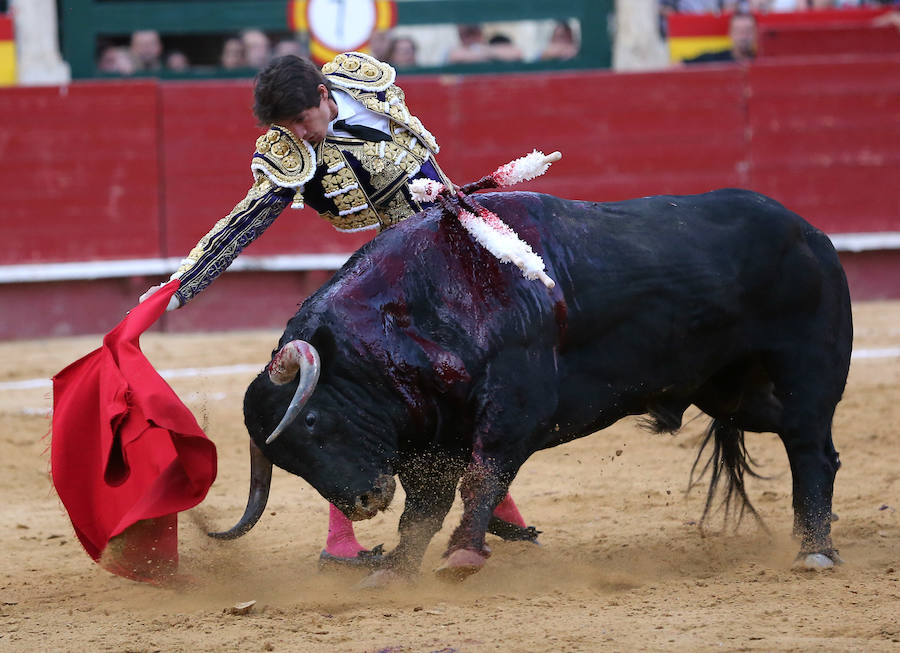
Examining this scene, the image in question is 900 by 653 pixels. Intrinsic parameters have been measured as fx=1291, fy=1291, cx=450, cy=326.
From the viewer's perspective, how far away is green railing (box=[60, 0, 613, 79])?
29.0 feet

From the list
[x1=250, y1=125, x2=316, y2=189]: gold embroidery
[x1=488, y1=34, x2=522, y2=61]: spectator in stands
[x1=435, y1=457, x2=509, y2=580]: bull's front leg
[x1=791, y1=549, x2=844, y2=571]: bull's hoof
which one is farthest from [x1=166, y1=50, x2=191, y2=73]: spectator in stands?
[x1=791, y1=549, x2=844, y2=571]: bull's hoof

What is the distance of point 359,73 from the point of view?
11.0 ft

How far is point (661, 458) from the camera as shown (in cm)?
468

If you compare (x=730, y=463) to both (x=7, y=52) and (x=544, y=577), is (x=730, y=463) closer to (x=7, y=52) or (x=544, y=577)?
(x=544, y=577)

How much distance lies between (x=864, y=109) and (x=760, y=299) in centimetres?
520

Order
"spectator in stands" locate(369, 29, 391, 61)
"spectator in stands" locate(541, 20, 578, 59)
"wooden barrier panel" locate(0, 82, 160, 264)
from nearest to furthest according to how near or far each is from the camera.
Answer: "wooden barrier panel" locate(0, 82, 160, 264) → "spectator in stands" locate(369, 29, 391, 61) → "spectator in stands" locate(541, 20, 578, 59)

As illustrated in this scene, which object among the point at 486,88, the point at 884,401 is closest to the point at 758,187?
the point at 486,88

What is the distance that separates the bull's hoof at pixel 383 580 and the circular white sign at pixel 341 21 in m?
6.03

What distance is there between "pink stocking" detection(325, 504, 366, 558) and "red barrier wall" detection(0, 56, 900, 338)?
4.43 metres

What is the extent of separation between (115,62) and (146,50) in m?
0.24

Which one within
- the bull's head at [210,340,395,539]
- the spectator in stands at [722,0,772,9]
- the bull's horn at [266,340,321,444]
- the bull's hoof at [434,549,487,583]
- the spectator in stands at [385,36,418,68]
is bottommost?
the bull's hoof at [434,549,487,583]

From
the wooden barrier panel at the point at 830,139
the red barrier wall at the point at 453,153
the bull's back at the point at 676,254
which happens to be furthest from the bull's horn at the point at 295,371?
the wooden barrier panel at the point at 830,139

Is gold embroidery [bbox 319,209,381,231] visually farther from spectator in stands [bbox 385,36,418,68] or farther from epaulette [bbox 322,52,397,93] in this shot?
spectator in stands [bbox 385,36,418,68]

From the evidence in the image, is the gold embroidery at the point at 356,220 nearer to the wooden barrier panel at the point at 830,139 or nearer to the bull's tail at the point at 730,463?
the bull's tail at the point at 730,463
